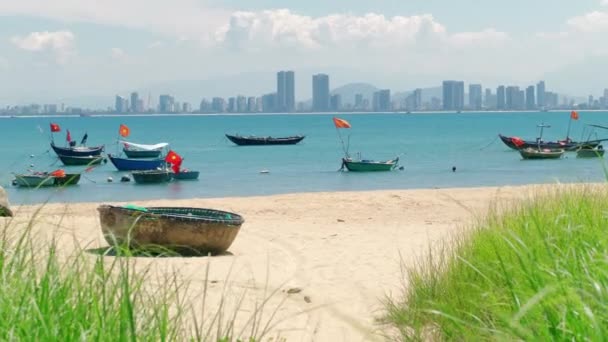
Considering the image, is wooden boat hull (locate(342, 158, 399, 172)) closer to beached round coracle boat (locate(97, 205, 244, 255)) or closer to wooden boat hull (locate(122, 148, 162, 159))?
wooden boat hull (locate(122, 148, 162, 159))

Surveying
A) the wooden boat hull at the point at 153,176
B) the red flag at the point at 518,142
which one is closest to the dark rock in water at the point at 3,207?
the wooden boat hull at the point at 153,176

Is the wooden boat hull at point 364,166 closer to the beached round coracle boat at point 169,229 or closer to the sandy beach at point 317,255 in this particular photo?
the sandy beach at point 317,255

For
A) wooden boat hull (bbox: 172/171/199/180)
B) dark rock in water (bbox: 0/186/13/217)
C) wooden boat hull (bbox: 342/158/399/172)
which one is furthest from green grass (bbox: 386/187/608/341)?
wooden boat hull (bbox: 342/158/399/172)

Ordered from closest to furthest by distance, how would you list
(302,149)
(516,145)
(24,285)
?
(24,285), (516,145), (302,149)

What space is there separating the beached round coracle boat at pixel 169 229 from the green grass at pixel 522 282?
3.92m

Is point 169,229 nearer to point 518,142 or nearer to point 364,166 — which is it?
point 364,166

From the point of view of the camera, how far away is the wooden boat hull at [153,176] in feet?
110

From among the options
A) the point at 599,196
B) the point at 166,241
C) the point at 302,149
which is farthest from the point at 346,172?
the point at 599,196

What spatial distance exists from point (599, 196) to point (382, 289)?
2.06m

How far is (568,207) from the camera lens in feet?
21.0

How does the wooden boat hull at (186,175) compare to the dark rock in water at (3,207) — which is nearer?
the dark rock in water at (3,207)

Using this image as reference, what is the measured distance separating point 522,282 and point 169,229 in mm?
6540

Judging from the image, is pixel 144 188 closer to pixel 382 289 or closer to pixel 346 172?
pixel 346 172

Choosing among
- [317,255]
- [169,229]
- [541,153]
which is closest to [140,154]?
[541,153]
